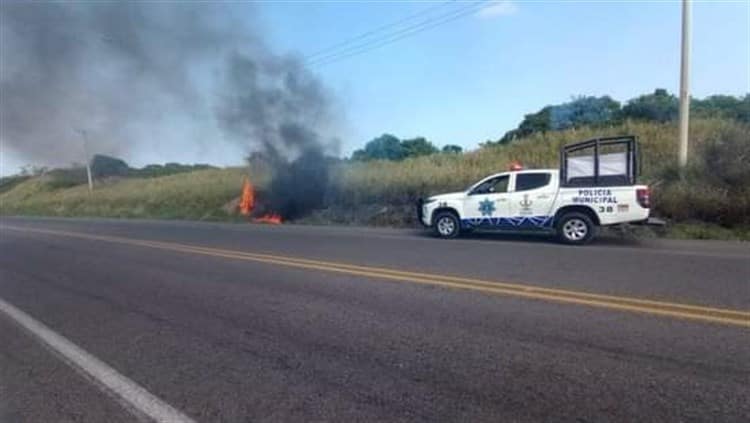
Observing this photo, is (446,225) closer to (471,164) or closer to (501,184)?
(501,184)

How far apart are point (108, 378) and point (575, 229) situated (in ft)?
34.9

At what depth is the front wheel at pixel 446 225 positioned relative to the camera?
15102mm

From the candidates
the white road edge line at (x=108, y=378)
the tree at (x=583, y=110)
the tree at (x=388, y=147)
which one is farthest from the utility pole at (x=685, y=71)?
the tree at (x=388, y=147)

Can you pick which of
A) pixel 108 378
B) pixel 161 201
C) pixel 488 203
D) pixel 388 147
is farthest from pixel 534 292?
pixel 388 147

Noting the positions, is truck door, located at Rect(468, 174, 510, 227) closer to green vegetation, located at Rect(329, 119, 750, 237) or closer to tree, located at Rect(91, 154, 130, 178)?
green vegetation, located at Rect(329, 119, 750, 237)

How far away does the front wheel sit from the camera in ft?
49.5

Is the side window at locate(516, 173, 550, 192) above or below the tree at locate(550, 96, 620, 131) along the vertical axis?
below

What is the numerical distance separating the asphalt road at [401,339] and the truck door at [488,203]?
3688mm

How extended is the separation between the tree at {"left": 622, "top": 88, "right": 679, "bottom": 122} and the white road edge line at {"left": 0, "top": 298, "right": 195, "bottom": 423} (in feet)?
101

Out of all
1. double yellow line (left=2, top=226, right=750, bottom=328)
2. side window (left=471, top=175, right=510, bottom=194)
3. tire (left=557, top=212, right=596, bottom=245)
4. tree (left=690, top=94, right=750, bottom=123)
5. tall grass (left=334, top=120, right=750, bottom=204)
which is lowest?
double yellow line (left=2, top=226, right=750, bottom=328)

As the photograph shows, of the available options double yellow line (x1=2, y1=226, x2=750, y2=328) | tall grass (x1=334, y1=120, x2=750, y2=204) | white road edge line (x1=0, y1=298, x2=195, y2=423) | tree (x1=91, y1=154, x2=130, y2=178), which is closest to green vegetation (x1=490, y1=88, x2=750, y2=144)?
tall grass (x1=334, y1=120, x2=750, y2=204)

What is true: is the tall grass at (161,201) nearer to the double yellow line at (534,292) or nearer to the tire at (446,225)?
the tire at (446,225)

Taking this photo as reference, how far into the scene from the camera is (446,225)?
15.2 meters

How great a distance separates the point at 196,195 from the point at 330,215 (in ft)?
52.3
